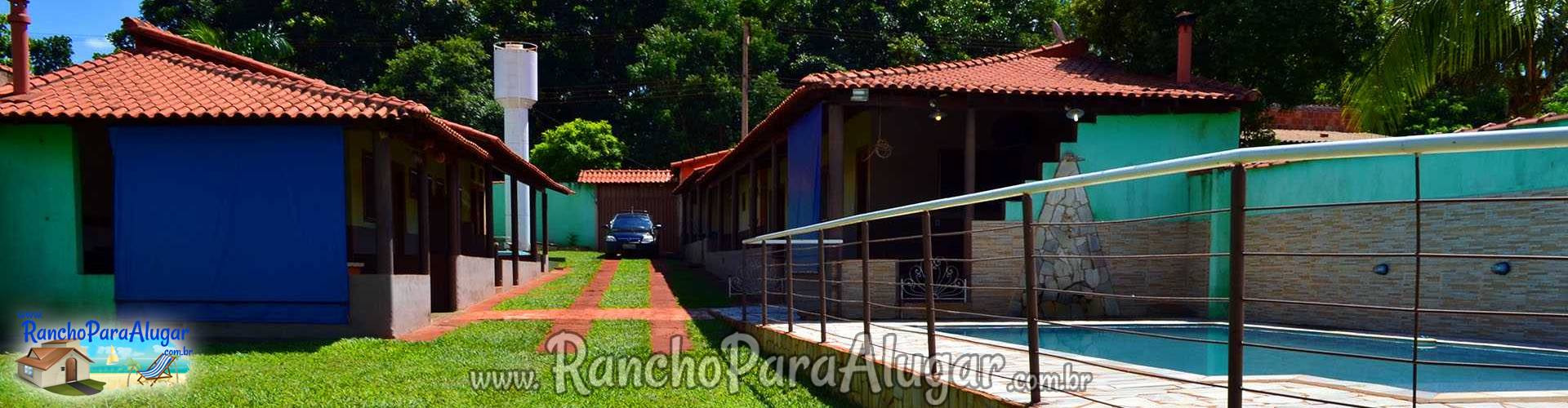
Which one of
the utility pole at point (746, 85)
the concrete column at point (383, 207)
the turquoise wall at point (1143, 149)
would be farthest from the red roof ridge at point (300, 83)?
the utility pole at point (746, 85)

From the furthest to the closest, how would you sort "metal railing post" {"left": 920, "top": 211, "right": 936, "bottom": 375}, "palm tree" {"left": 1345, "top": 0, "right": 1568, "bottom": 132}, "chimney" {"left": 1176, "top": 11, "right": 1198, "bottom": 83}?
"chimney" {"left": 1176, "top": 11, "right": 1198, "bottom": 83} < "palm tree" {"left": 1345, "top": 0, "right": 1568, "bottom": 132} < "metal railing post" {"left": 920, "top": 211, "right": 936, "bottom": 375}

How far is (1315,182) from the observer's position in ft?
38.6

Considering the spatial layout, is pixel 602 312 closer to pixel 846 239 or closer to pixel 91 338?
pixel 846 239

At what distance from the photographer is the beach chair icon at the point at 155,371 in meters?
7.43

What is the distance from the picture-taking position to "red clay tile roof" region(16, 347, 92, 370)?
7.79 m

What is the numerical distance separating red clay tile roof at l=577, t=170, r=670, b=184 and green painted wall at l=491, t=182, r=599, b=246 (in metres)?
0.38

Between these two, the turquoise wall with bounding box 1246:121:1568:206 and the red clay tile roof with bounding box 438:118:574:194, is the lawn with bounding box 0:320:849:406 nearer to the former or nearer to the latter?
the red clay tile roof with bounding box 438:118:574:194

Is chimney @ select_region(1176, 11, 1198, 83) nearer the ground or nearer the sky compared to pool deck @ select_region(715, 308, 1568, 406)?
nearer the sky

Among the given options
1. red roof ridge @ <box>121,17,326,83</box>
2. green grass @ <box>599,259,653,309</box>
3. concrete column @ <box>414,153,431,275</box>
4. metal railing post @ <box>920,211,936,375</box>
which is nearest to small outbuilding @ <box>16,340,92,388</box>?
concrete column @ <box>414,153,431,275</box>

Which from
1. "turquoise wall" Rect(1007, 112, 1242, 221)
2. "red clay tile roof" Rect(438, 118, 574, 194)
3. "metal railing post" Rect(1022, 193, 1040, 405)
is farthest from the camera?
"red clay tile roof" Rect(438, 118, 574, 194)

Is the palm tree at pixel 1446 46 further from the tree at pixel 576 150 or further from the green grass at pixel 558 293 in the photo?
the tree at pixel 576 150

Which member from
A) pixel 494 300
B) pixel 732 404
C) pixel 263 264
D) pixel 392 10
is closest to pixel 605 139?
pixel 392 10

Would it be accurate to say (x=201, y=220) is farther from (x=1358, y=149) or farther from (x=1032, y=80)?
(x=1358, y=149)

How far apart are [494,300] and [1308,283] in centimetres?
1028
